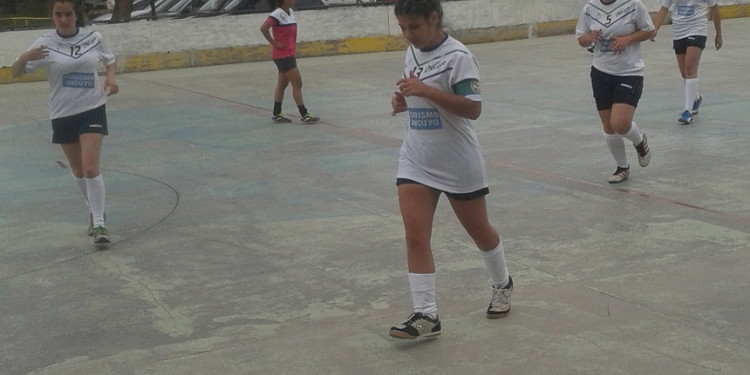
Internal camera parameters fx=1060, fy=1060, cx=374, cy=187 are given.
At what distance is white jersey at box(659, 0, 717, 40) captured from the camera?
1125 cm

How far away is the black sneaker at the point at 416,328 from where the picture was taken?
16.4 feet

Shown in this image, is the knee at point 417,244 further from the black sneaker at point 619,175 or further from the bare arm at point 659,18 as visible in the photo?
the bare arm at point 659,18

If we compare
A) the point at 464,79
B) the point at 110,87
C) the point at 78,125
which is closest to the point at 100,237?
the point at 78,125

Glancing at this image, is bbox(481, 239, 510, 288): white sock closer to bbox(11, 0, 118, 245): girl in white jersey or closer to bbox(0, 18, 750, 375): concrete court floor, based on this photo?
bbox(0, 18, 750, 375): concrete court floor

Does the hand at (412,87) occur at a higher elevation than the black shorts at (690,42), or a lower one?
higher

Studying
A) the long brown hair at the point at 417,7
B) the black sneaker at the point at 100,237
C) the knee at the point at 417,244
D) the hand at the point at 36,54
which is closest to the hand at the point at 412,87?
the long brown hair at the point at 417,7

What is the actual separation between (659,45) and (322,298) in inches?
593

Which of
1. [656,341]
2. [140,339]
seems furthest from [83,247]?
[656,341]

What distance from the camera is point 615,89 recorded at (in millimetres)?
8562

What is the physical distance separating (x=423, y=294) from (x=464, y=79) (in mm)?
1042

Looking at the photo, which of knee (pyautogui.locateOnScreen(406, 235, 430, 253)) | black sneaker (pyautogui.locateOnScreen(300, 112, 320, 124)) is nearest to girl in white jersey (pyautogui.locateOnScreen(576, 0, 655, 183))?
knee (pyautogui.locateOnScreen(406, 235, 430, 253))

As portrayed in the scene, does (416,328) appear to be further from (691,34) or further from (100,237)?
(691,34)

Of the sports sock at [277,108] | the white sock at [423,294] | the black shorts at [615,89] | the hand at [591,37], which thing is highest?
the hand at [591,37]

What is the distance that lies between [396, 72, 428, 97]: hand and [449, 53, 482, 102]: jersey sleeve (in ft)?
0.56
